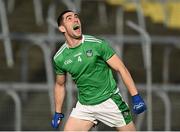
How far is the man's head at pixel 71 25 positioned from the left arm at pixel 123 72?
35cm

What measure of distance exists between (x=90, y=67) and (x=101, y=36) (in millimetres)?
3591

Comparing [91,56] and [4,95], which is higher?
[91,56]

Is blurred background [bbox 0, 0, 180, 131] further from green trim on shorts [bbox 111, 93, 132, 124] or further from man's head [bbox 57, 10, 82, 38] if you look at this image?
man's head [bbox 57, 10, 82, 38]

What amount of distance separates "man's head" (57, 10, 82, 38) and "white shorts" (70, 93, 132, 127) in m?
0.66

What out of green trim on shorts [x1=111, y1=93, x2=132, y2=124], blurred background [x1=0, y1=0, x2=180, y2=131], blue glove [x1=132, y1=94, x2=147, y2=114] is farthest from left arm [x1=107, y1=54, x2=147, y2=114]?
blurred background [x1=0, y1=0, x2=180, y2=131]

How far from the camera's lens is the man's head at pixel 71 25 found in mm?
6910

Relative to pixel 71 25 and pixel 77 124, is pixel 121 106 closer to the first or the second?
pixel 77 124

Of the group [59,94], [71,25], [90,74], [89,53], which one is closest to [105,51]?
[89,53]

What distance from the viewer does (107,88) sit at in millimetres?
7105

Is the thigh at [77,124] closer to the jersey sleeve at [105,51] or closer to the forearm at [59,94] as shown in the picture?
the forearm at [59,94]

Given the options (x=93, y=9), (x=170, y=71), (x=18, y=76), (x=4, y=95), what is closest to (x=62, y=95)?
(x=4, y=95)

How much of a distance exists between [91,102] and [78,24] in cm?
71

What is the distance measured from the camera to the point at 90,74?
703cm

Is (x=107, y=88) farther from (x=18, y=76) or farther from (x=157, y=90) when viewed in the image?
(x=18, y=76)
